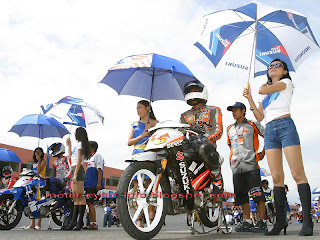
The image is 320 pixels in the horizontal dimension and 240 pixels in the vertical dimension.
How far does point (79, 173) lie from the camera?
6.39 meters

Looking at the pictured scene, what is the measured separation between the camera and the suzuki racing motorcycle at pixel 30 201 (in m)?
6.63

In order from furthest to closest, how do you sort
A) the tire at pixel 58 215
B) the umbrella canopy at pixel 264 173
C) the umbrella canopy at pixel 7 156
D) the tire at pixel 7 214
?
the umbrella canopy at pixel 264 173 → the umbrella canopy at pixel 7 156 → the tire at pixel 58 215 → the tire at pixel 7 214

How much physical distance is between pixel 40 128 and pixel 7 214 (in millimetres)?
3956

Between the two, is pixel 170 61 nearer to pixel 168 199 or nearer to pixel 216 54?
pixel 216 54

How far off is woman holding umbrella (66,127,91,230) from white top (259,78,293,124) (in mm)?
3556

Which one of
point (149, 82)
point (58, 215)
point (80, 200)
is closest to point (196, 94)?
point (149, 82)

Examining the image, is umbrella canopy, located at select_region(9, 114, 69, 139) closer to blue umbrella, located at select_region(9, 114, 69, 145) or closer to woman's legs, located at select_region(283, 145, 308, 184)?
blue umbrella, located at select_region(9, 114, 69, 145)

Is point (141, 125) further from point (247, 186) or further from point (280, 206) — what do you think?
point (280, 206)

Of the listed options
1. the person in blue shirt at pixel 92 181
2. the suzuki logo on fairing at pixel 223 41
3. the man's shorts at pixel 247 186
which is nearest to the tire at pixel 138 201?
the man's shorts at pixel 247 186

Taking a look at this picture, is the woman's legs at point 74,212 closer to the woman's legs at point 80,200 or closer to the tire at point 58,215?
the woman's legs at point 80,200

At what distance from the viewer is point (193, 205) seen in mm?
3465

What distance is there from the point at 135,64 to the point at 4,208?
401 cm

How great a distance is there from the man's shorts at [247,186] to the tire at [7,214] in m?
4.30

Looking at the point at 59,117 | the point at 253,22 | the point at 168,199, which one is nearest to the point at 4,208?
the point at 59,117
